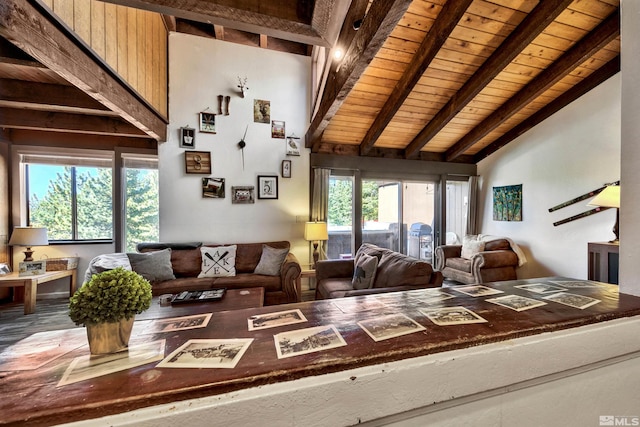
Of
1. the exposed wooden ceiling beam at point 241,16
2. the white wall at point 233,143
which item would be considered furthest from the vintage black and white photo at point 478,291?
the white wall at point 233,143

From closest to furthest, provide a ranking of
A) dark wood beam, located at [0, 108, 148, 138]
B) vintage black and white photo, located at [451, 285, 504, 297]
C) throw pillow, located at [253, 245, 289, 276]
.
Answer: vintage black and white photo, located at [451, 285, 504, 297] < dark wood beam, located at [0, 108, 148, 138] < throw pillow, located at [253, 245, 289, 276]

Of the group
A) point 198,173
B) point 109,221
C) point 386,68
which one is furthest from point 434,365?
→ point 109,221

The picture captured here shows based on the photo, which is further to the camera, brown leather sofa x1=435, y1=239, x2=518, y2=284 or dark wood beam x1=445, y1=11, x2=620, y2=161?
brown leather sofa x1=435, y1=239, x2=518, y2=284

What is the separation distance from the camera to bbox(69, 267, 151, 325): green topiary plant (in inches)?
25.0

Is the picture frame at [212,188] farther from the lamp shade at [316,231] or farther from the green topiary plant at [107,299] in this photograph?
the green topiary plant at [107,299]

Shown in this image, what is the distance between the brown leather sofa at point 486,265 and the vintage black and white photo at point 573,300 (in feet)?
10.8

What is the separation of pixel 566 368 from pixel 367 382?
0.62 metres

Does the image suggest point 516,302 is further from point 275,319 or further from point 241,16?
point 241,16

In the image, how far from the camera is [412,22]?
2.75 meters

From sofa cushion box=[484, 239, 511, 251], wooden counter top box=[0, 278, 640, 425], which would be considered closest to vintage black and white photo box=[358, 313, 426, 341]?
wooden counter top box=[0, 278, 640, 425]

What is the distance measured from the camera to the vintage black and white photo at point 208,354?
0.58 metres

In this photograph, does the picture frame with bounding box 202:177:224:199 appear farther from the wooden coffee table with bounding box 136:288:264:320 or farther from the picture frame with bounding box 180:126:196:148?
the wooden coffee table with bounding box 136:288:264:320

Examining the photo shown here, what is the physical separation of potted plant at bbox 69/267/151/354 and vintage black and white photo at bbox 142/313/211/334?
107 mm

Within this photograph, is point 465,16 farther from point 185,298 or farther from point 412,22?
point 185,298
